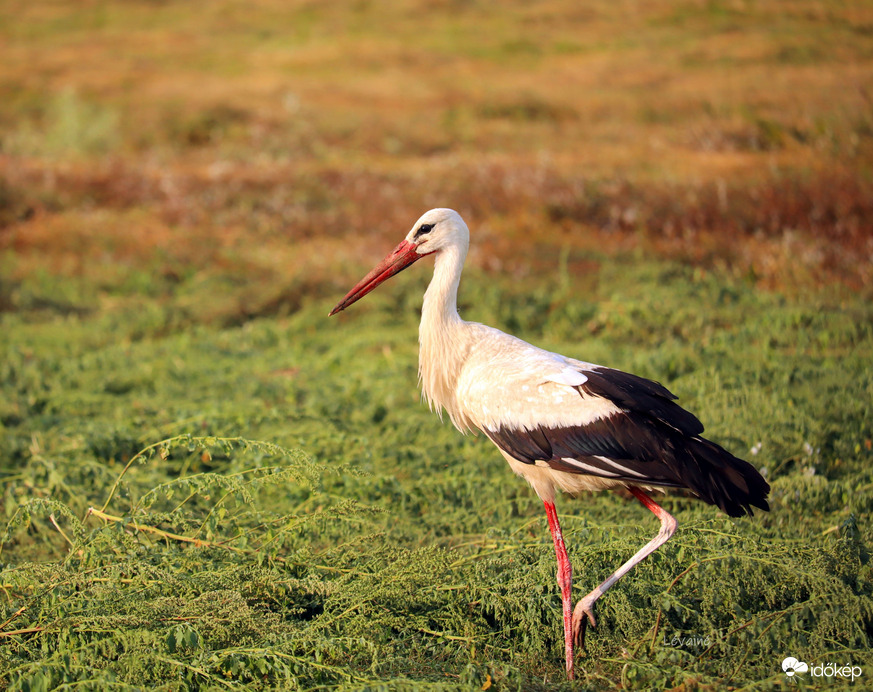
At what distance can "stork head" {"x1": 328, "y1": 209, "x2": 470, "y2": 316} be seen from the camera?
12.9ft

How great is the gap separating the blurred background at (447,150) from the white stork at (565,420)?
4807 mm

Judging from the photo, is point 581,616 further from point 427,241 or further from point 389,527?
point 427,241

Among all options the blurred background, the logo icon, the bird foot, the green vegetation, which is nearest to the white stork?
the bird foot

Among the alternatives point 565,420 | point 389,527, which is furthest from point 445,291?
point 389,527

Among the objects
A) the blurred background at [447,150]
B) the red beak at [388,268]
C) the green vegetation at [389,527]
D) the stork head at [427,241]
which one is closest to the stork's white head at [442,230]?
Result: the stork head at [427,241]

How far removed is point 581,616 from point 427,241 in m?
1.78

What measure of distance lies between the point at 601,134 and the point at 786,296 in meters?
9.14

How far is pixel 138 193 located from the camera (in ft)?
39.9

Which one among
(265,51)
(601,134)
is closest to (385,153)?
(601,134)

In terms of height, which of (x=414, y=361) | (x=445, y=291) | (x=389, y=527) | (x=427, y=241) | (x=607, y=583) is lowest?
(x=414, y=361)

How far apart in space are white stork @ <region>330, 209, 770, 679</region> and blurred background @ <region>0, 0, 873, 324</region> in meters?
4.81

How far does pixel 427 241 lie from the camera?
3.97m

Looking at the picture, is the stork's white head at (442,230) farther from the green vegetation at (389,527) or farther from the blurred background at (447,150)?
the blurred background at (447,150)

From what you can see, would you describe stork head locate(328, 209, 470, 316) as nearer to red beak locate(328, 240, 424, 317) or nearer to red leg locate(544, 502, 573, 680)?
red beak locate(328, 240, 424, 317)
